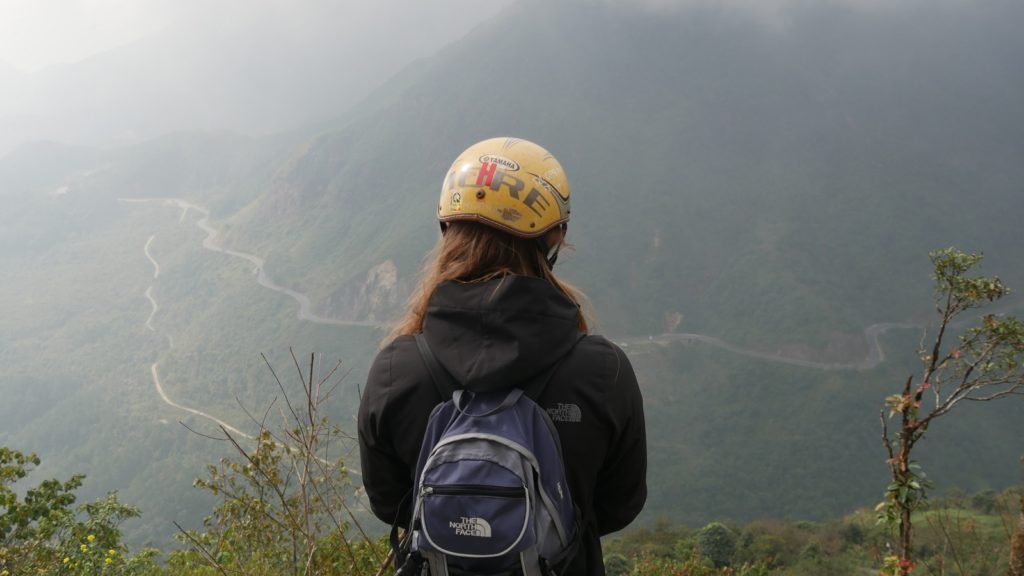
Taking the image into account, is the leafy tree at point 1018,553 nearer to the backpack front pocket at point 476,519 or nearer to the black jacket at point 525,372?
the black jacket at point 525,372

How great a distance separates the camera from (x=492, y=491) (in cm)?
212

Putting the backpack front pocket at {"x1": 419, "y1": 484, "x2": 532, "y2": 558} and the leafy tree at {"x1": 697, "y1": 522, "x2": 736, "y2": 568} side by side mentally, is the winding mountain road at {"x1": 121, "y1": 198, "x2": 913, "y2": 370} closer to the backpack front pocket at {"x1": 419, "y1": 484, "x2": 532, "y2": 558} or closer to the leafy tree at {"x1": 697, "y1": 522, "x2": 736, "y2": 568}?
the leafy tree at {"x1": 697, "y1": 522, "x2": 736, "y2": 568}

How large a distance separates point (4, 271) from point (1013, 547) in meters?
222

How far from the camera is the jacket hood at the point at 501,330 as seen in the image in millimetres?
2125

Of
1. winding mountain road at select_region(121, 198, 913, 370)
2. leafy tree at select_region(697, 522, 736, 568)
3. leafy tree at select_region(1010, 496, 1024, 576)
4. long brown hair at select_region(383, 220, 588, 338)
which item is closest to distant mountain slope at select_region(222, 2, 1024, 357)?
winding mountain road at select_region(121, 198, 913, 370)

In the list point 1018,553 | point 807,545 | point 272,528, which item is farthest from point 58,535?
point 807,545

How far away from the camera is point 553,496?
2.22m

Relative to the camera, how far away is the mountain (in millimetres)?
91375

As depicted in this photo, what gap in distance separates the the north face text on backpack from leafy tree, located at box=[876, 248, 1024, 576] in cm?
499

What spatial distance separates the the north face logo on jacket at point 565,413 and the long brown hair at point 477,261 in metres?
0.37

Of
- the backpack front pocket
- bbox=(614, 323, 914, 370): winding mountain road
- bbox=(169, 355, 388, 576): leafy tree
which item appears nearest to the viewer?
the backpack front pocket

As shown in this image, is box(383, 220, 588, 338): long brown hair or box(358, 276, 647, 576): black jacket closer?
box(358, 276, 647, 576): black jacket

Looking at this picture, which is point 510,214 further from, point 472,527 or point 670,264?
point 670,264

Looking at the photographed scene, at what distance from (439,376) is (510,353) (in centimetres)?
31
